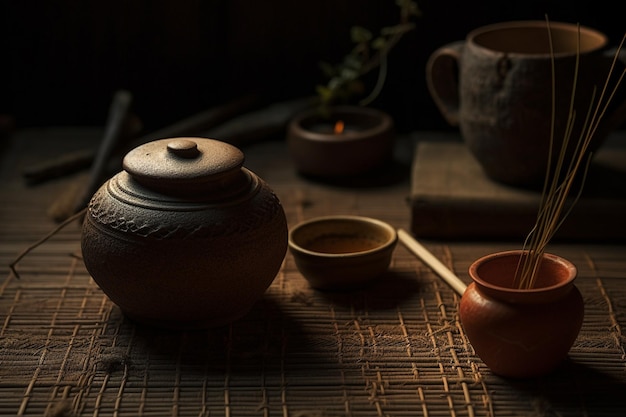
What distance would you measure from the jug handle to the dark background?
38cm

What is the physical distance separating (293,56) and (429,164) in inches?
24.7

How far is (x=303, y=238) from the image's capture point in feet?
6.13

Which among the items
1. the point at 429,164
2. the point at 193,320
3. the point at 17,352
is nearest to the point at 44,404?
the point at 17,352

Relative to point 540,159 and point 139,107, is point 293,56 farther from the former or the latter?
point 540,159

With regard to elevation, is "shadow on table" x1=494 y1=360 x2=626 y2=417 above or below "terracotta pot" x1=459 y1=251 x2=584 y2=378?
below

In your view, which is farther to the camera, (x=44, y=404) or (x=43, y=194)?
(x=43, y=194)

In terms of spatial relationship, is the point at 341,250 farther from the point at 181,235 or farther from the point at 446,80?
the point at 446,80

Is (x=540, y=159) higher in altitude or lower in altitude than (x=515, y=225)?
higher

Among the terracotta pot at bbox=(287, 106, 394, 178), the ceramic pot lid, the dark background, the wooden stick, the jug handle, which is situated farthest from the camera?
the dark background

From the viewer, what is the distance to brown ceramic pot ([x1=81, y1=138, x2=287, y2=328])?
150 cm

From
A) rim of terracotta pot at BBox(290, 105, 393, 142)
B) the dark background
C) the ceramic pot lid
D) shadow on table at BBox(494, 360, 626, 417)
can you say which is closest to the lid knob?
the ceramic pot lid

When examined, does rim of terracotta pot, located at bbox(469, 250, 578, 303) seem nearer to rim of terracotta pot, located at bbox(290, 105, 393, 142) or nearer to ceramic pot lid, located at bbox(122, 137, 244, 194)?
ceramic pot lid, located at bbox(122, 137, 244, 194)

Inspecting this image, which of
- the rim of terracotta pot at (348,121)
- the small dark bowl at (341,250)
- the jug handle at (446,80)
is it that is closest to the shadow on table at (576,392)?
the small dark bowl at (341,250)

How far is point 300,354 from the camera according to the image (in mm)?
1567
